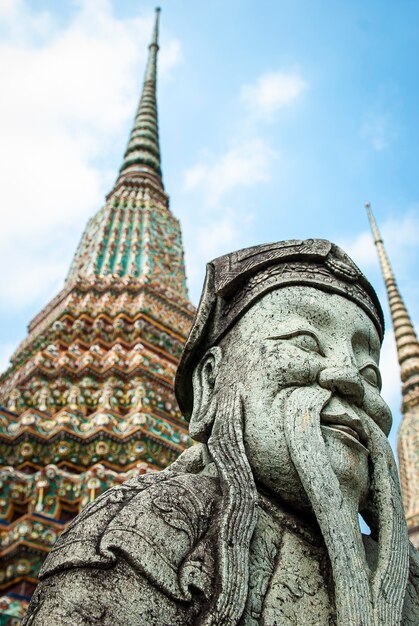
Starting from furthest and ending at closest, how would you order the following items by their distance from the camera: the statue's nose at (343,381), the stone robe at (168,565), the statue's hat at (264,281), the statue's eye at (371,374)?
the statue's hat at (264,281)
the statue's eye at (371,374)
the statue's nose at (343,381)
the stone robe at (168,565)

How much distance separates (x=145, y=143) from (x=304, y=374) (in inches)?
504

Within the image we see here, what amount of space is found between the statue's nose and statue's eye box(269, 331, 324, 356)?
0.11 meters

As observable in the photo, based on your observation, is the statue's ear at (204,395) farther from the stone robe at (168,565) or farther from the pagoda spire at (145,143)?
the pagoda spire at (145,143)

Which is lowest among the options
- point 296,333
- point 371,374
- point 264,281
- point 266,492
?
point 266,492

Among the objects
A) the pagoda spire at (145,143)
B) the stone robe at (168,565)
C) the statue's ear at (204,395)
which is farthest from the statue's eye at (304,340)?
the pagoda spire at (145,143)

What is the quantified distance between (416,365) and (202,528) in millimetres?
13828

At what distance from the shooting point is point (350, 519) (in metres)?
2.25

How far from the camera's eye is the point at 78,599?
185 cm

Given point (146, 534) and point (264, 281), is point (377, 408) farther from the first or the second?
point (146, 534)

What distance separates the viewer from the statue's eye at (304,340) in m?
2.64

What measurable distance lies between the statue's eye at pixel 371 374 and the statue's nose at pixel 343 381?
203 millimetres

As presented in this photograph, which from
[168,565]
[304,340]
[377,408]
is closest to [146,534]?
[168,565]

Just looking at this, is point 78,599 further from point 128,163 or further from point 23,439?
point 128,163

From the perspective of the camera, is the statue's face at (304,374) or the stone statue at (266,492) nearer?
the stone statue at (266,492)
